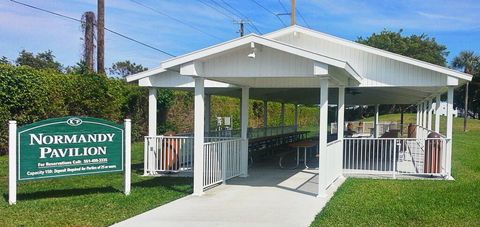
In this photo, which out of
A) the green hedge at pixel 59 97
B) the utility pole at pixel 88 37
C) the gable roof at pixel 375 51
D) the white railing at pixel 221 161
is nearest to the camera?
the white railing at pixel 221 161

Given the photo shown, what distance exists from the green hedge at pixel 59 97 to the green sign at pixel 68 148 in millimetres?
Result: 6378

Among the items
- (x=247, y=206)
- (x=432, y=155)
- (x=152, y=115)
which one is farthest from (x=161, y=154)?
(x=432, y=155)

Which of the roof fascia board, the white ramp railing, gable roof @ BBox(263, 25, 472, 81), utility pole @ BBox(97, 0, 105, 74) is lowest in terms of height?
the white ramp railing

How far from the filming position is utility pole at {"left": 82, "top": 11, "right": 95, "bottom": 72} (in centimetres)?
2473

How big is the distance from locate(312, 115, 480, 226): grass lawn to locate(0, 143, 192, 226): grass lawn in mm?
3188

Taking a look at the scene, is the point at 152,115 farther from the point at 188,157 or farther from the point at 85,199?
the point at 85,199

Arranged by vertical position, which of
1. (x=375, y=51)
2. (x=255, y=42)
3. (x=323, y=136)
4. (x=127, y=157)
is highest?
(x=375, y=51)

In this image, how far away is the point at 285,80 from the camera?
11.7 meters

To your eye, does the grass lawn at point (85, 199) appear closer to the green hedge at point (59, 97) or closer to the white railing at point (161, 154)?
the white railing at point (161, 154)

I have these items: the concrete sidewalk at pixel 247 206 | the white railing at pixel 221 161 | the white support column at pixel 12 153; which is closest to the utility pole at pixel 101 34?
the white railing at pixel 221 161

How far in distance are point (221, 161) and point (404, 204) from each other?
13.4 feet

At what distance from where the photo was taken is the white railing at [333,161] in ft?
32.6

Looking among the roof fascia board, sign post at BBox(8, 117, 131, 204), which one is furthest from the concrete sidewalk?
the roof fascia board

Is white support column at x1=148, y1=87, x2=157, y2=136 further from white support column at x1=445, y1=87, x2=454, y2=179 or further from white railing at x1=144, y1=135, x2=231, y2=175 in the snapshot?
white support column at x1=445, y1=87, x2=454, y2=179
